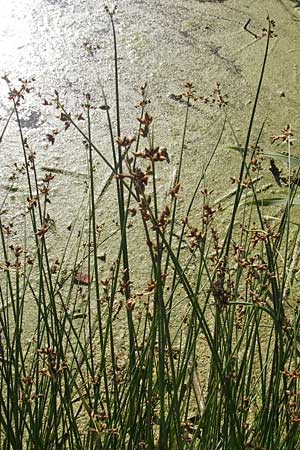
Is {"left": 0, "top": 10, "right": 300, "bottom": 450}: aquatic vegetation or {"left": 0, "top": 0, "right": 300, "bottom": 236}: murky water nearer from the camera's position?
{"left": 0, "top": 10, "right": 300, "bottom": 450}: aquatic vegetation

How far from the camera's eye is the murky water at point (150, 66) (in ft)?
6.64

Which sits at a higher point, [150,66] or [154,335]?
[150,66]

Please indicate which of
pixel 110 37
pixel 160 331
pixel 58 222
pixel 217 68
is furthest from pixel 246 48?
pixel 160 331

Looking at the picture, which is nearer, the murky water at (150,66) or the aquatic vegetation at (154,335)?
the aquatic vegetation at (154,335)

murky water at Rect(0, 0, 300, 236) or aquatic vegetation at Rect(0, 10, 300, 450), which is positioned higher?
murky water at Rect(0, 0, 300, 236)

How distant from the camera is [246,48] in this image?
261 centimetres

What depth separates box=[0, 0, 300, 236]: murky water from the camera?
2.03 m

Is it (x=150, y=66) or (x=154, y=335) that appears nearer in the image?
(x=154, y=335)

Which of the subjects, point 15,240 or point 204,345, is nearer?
point 204,345

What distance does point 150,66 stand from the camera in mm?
2438

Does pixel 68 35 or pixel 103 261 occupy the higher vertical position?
pixel 68 35

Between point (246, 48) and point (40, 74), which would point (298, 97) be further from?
point (40, 74)

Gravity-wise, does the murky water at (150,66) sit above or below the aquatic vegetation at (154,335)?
above

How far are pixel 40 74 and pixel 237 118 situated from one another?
0.61 m
